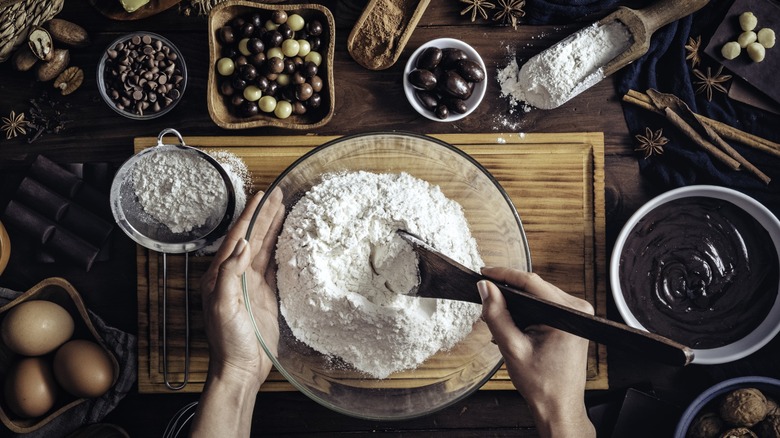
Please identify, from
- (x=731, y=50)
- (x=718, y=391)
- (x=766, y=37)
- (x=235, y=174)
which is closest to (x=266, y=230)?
(x=235, y=174)

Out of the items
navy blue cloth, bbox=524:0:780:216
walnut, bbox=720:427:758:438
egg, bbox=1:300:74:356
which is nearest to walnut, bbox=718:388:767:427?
walnut, bbox=720:427:758:438

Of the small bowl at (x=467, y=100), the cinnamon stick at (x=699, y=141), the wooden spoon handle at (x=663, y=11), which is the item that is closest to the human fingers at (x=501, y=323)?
the small bowl at (x=467, y=100)

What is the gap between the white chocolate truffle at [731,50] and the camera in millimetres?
1747

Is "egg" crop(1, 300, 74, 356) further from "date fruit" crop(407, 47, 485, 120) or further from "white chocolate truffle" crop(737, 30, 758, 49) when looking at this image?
"white chocolate truffle" crop(737, 30, 758, 49)

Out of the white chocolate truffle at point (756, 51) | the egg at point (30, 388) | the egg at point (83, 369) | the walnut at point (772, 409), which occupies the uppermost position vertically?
the white chocolate truffle at point (756, 51)

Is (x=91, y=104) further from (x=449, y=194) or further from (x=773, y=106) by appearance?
(x=773, y=106)

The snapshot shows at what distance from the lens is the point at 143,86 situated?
5.51 feet

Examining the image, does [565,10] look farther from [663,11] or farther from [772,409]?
[772,409]

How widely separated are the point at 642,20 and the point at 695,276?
2.47ft

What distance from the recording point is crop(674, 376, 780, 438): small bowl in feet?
5.32

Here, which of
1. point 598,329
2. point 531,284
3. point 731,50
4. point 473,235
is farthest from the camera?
point 731,50

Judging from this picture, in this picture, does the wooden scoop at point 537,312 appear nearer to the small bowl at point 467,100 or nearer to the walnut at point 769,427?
the small bowl at point 467,100

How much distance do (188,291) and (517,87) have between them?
1.12m

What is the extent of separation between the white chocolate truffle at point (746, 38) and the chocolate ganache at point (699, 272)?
18.8 inches
